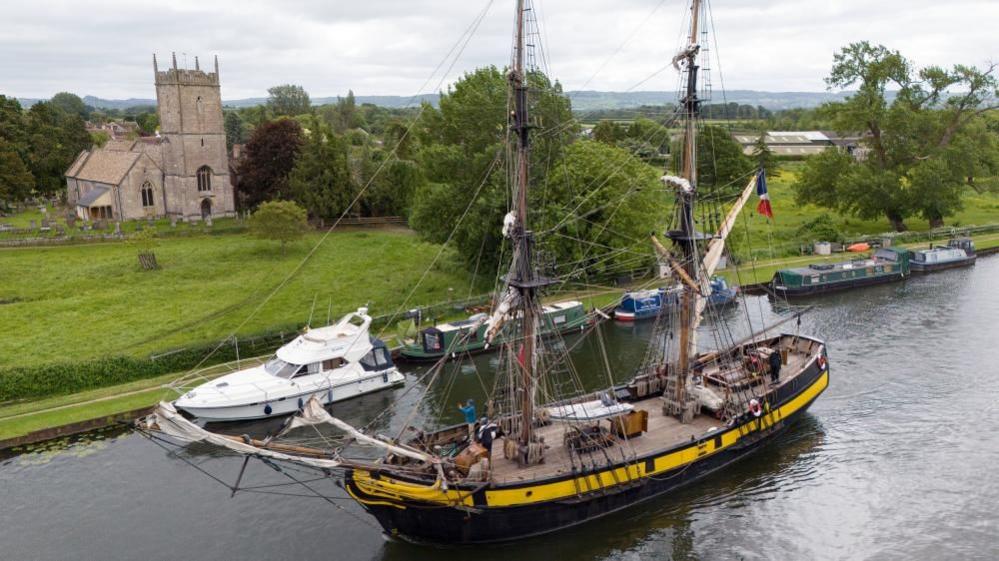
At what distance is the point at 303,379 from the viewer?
3212cm

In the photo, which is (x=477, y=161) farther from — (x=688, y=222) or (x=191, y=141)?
(x=191, y=141)

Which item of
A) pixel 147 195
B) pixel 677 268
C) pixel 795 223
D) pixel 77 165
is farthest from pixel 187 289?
pixel 795 223

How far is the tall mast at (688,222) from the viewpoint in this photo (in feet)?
86.3

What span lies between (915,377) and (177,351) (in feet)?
111

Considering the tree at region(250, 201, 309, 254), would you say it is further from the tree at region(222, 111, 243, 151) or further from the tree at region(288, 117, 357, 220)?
the tree at region(222, 111, 243, 151)

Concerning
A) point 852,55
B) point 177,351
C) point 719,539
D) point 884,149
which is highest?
point 852,55

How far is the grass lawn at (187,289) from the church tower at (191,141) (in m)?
7.25

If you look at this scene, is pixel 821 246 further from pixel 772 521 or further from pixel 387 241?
pixel 772 521

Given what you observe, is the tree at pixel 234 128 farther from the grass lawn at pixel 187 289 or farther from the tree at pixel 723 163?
the tree at pixel 723 163

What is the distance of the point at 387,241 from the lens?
63.7 metres

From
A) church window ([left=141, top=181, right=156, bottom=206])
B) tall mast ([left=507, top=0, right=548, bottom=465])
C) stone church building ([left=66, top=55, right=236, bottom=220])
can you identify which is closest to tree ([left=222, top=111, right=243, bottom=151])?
stone church building ([left=66, top=55, right=236, bottom=220])

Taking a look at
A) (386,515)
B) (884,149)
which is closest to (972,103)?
(884,149)

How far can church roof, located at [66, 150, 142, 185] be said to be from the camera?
7144cm

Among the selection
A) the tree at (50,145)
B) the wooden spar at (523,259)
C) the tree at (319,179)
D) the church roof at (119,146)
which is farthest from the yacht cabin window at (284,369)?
the tree at (50,145)
